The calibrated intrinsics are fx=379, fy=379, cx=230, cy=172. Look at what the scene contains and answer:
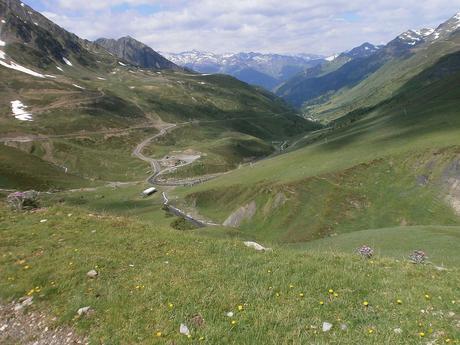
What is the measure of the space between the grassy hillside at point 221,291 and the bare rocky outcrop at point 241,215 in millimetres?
70152

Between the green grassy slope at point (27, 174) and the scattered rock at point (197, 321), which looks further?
the green grassy slope at point (27, 174)

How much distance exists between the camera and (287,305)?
556 inches

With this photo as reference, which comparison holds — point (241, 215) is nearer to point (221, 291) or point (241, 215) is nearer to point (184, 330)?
point (221, 291)

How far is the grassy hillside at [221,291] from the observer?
1271 centimetres

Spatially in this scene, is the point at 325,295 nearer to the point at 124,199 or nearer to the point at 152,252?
the point at 152,252

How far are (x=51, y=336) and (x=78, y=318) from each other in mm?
1028

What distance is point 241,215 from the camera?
9381 cm

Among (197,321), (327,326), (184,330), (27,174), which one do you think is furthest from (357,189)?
(27,174)

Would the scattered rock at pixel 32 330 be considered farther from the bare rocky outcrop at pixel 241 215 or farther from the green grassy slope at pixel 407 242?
the bare rocky outcrop at pixel 241 215

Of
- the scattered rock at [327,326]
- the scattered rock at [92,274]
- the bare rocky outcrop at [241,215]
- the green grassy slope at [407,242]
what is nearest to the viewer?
the scattered rock at [327,326]

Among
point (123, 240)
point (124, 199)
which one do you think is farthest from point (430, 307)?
point (124, 199)

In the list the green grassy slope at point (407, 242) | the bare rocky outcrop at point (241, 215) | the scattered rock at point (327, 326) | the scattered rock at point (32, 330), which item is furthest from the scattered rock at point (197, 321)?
the bare rocky outcrop at point (241, 215)

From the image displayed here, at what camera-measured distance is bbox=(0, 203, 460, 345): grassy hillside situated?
1271 cm

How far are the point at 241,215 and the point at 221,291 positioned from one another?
78837 millimetres
